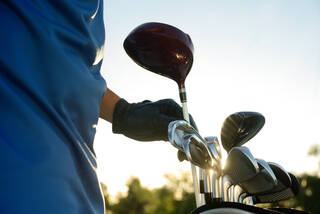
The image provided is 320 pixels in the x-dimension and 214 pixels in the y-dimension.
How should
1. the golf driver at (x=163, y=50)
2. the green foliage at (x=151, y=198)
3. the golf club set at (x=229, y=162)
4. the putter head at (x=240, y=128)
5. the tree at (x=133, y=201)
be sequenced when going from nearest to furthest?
the golf club set at (x=229, y=162)
the putter head at (x=240, y=128)
the golf driver at (x=163, y=50)
the green foliage at (x=151, y=198)
the tree at (x=133, y=201)

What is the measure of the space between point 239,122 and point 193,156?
35cm

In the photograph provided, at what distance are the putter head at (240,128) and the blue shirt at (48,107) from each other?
61cm

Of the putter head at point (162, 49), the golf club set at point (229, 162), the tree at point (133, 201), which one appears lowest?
the tree at point (133, 201)

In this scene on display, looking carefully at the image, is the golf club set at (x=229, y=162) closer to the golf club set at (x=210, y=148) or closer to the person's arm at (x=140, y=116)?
the golf club set at (x=210, y=148)

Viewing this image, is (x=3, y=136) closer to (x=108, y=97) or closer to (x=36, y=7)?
(x=36, y=7)

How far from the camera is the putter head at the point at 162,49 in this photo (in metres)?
1.53

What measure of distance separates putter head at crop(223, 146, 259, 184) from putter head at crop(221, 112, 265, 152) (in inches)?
7.6

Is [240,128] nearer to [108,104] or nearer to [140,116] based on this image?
[140,116]

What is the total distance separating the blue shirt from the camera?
767mm

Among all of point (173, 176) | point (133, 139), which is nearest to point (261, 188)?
point (133, 139)

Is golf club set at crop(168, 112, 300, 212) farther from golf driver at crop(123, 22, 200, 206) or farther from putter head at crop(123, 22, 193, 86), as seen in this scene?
putter head at crop(123, 22, 193, 86)

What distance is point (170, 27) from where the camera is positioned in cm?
156

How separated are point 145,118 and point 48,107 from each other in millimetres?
698

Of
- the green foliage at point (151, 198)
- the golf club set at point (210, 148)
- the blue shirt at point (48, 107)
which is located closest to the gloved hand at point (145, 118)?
the golf club set at point (210, 148)
